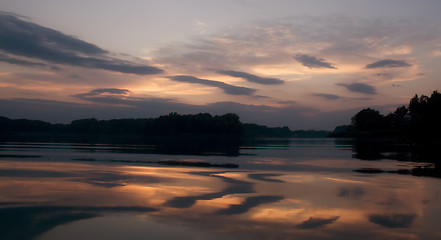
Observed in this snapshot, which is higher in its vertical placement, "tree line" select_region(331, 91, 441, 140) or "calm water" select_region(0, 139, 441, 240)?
"tree line" select_region(331, 91, 441, 140)

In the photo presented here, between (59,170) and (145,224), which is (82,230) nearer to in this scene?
(145,224)

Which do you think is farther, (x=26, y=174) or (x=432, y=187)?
(x=26, y=174)

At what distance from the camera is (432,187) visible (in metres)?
13.0

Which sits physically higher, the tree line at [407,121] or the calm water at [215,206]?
the tree line at [407,121]

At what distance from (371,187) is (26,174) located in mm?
13580

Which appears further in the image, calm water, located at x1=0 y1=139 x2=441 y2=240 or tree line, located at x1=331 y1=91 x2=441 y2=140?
tree line, located at x1=331 y1=91 x2=441 y2=140

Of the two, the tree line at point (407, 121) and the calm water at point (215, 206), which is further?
the tree line at point (407, 121)

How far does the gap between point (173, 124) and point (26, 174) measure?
11925 centimetres

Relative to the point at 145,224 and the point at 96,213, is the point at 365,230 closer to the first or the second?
the point at 145,224

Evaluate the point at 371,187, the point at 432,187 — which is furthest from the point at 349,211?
the point at 432,187

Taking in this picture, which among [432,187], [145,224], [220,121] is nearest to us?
[145,224]

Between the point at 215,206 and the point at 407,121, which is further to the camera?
the point at 407,121

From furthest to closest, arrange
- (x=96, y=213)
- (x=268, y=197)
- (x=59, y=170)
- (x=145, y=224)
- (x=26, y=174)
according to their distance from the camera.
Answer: (x=59, y=170), (x=26, y=174), (x=268, y=197), (x=96, y=213), (x=145, y=224)

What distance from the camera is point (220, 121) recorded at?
134m
